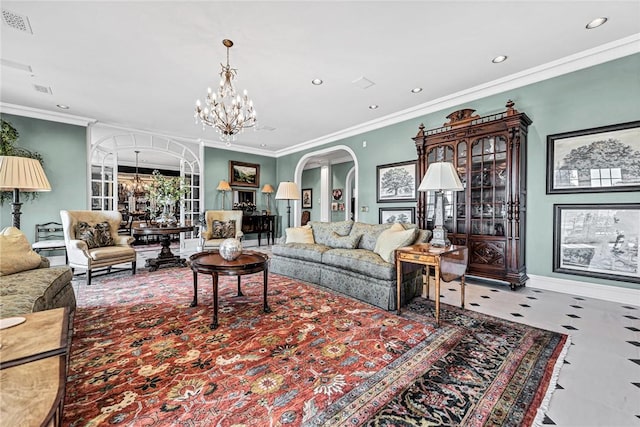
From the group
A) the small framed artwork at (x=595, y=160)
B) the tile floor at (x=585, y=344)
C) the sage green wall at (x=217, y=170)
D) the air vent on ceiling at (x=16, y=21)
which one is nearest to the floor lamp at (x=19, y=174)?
the air vent on ceiling at (x=16, y=21)

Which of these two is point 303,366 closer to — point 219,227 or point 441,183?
point 441,183

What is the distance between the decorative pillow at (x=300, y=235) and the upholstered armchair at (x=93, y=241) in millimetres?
2397

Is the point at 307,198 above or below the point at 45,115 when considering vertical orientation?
below

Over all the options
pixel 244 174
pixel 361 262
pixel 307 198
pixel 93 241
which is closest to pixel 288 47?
pixel 361 262

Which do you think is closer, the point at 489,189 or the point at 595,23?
the point at 595,23

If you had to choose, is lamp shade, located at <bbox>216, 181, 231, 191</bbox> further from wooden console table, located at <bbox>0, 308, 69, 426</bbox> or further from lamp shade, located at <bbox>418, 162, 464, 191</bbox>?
wooden console table, located at <bbox>0, 308, 69, 426</bbox>

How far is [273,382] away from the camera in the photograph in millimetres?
1642

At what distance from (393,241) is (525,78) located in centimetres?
299

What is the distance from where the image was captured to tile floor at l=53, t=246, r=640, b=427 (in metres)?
1.42

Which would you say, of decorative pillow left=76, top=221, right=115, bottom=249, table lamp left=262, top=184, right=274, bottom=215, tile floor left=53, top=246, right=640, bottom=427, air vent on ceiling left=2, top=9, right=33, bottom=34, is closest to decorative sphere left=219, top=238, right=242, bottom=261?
tile floor left=53, top=246, right=640, bottom=427

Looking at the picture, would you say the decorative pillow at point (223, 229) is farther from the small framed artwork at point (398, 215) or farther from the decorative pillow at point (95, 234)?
the small framed artwork at point (398, 215)

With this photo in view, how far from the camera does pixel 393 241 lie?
3.00m

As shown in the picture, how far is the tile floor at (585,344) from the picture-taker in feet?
4.65

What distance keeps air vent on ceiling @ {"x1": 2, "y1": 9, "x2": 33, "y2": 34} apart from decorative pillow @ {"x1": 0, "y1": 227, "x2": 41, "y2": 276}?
2.01 meters
